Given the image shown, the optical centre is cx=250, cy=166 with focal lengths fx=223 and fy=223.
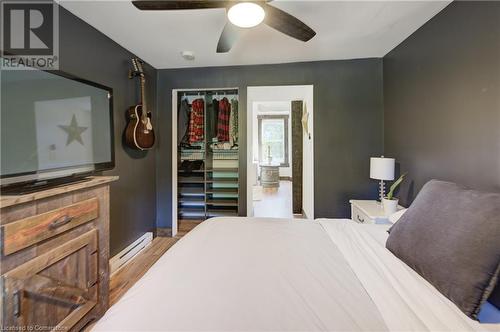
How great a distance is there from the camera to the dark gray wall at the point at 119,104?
1789 mm

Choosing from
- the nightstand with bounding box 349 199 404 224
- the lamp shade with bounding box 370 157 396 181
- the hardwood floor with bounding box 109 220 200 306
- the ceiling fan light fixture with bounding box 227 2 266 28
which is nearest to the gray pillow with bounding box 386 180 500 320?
the nightstand with bounding box 349 199 404 224

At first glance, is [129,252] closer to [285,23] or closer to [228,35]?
[228,35]

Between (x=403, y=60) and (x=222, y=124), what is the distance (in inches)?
91.6

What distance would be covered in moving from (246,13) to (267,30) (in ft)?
2.65

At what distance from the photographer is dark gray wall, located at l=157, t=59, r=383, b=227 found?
2.70 m

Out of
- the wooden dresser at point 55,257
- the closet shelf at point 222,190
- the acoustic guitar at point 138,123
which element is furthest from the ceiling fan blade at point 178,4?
the closet shelf at point 222,190

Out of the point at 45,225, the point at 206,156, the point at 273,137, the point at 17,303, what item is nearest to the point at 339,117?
the point at 206,156

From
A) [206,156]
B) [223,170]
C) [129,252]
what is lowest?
[129,252]

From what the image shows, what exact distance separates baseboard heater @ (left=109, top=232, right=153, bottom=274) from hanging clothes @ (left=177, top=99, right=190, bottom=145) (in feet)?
4.62

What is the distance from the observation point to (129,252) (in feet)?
7.98

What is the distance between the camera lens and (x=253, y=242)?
1277mm

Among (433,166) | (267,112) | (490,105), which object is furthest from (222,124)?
(267,112)

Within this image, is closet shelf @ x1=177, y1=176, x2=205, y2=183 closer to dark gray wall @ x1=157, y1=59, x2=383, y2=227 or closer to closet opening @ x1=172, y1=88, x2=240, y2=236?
closet opening @ x1=172, y1=88, x2=240, y2=236

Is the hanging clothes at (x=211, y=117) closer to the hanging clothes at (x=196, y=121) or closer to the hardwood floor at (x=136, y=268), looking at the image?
the hanging clothes at (x=196, y=121)
